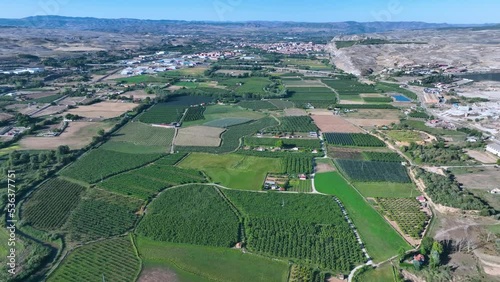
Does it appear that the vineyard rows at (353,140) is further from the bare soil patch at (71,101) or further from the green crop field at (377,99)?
the bare soil patch at (71,101)

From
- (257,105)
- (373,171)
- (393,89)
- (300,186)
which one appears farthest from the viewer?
(393,89)

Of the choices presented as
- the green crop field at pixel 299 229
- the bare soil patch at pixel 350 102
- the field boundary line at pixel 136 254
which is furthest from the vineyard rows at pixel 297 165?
the bare soil patch at pixel 350 102

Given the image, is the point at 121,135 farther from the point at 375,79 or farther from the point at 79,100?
the point at 375,79

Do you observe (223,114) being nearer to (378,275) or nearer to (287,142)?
(287,142)

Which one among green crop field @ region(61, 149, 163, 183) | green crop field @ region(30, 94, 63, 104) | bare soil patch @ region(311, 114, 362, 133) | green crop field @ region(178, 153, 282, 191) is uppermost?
green crop field @ region(30, 94, 63, 104)

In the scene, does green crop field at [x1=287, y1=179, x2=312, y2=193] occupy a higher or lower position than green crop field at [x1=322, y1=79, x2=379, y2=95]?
lower

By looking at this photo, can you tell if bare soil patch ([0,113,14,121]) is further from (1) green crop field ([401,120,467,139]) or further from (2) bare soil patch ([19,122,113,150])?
(1) green crop field ([401,120,467,139])

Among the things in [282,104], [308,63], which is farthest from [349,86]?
[308,63]

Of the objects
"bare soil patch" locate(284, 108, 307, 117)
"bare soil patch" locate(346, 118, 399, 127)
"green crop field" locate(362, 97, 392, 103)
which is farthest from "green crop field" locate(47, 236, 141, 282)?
"green crop field" locate(362, 97, 392, 103)
